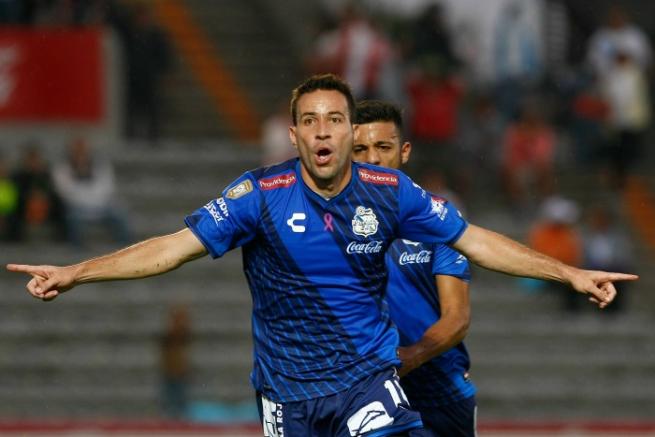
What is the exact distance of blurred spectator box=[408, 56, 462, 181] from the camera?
1820 centimetres

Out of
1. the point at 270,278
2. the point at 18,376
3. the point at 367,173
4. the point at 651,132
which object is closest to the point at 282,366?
the point at 270,278

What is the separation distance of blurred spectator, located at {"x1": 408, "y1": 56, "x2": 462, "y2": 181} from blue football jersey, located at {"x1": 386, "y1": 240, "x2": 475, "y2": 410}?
35.2 ft

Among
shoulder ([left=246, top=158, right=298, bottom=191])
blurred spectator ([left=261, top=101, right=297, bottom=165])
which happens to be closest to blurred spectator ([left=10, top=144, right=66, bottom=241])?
blurred spectator ([left=261, top=101, right=297, bottom=165])

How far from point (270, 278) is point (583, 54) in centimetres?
1556

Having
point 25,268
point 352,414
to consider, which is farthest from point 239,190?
point 352,414

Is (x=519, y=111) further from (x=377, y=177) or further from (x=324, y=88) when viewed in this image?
(x=324, y=88)

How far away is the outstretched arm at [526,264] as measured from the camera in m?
6.46

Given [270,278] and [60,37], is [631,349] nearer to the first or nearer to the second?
[60,37]

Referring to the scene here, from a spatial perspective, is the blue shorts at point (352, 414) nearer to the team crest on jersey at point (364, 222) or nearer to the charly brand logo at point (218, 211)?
the team crest on jersey at point (364, 222)

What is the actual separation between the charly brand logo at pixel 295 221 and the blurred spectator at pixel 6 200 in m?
11.7

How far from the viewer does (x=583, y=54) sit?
21312 millimetres

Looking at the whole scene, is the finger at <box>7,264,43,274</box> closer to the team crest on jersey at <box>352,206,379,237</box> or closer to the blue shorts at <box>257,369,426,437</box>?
the blue shorts at <box>257,369,426,437</box>

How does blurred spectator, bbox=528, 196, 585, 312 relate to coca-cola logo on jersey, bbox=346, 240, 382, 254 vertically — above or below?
below

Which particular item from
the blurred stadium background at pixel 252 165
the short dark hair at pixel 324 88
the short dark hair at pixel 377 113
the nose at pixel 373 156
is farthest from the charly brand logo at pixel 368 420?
the blurred stadium background at pixel 252 165
